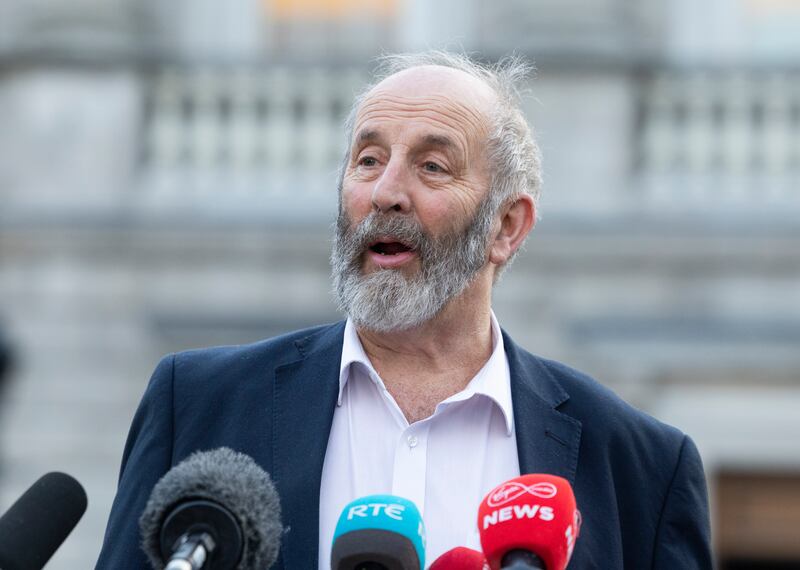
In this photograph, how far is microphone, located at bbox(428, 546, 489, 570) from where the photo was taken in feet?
11.0

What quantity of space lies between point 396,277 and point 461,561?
83 centimetres

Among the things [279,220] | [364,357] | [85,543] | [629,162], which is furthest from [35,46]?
[364,357]

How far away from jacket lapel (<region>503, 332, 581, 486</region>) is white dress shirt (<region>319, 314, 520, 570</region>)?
4 centimetres

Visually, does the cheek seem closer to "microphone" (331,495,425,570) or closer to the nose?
the nose

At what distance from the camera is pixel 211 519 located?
9.77ft

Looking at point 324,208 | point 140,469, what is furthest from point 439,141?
point 324,208

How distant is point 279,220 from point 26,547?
6.62m

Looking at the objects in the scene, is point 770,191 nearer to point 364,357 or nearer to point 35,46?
point 35,46

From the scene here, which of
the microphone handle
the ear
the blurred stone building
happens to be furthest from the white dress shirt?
the blurred stone building

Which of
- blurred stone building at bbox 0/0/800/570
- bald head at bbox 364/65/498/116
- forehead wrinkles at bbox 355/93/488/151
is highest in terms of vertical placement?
bald head at bbox 364/65/498/116

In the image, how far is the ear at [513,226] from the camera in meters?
4.31

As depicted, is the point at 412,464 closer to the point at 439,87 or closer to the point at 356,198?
the point at 356,198

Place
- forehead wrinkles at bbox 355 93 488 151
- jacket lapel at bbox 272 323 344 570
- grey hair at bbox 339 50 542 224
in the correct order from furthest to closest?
grey hair at bbox 339 50 542 224, forehead wrinkles at bbox 355 93 488 151, jacket lapel at bbox 272 323 344 570

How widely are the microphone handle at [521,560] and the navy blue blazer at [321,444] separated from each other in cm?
67
